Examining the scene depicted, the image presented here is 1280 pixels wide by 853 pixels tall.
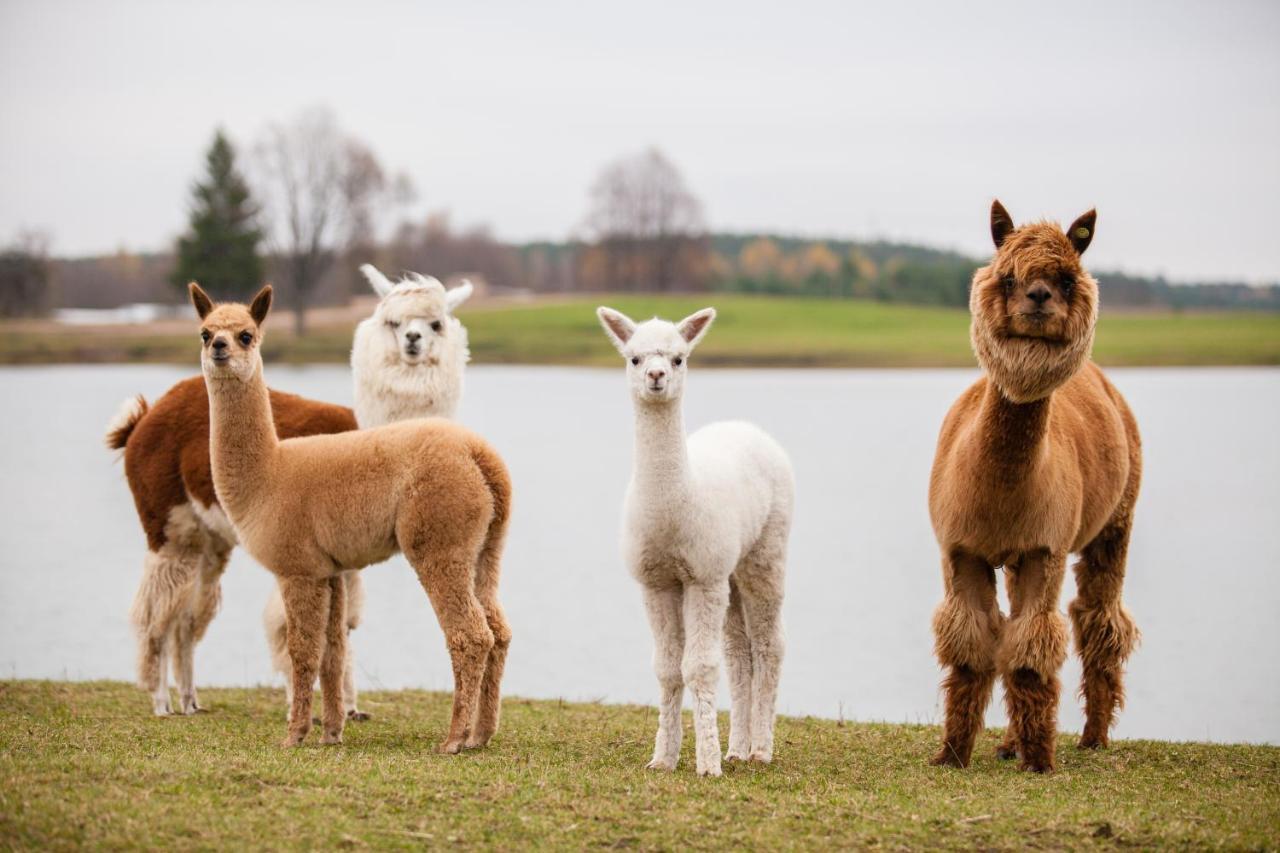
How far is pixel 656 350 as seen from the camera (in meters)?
6.13

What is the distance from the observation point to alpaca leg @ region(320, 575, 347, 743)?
7160 millimetres

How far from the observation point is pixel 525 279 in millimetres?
94562

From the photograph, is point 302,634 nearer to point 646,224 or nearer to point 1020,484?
point 1020,484

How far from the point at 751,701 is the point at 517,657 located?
21.5ft

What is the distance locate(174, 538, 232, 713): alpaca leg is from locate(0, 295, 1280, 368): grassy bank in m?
36.6

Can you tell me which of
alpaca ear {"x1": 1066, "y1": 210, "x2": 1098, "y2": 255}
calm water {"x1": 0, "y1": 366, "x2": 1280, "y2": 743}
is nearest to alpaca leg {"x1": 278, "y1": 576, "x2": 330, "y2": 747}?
calm water {"x1": 0, "y1": 366, "x2": 1280, "y2": 743}

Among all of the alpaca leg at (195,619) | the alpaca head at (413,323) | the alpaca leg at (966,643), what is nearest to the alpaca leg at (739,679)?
the alpaca leg at (966,643)

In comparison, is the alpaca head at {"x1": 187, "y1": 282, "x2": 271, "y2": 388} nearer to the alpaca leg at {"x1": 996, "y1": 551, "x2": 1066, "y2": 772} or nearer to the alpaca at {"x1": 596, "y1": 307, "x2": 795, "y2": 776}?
the alpaca at {"x1": 596, "y1": 307, "x2": 795, "y2": 776}

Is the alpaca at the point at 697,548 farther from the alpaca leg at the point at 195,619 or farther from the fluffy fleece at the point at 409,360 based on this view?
the alpaca leg at the point at 195,619

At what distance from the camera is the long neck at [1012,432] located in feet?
20.6

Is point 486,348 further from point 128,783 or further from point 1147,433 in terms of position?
point 128,783

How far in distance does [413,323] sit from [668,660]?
2.80 metres

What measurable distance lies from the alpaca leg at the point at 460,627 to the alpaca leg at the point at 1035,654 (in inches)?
102

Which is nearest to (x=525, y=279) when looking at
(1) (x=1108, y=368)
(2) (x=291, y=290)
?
(2) (x=291, y=290)
